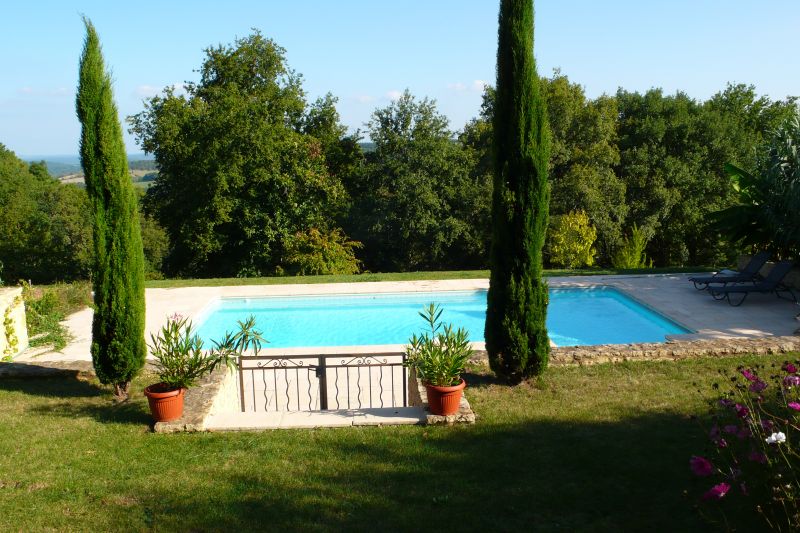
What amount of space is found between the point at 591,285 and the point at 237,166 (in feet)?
45.3

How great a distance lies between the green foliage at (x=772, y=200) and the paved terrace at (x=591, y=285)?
1.68 metres

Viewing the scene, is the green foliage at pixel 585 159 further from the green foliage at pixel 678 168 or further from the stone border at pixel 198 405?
the stone border at pixel 198 405

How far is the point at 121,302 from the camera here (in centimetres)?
735

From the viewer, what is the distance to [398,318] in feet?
49.5

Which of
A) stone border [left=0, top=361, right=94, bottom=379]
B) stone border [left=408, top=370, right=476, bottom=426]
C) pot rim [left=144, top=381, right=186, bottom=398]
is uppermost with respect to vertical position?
pot rim [left=144, top=381, right=186, bottom=398]

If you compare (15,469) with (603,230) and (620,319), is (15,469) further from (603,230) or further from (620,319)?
(603,230)

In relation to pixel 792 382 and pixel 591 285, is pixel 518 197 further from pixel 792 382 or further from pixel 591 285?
pixel 591 285

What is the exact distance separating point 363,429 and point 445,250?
21069 millimetres

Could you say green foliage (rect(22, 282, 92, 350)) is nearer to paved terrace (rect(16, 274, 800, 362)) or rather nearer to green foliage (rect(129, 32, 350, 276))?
paved terrace (rect(16, 274, 800, 362))

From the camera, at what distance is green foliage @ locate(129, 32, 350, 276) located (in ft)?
75.2

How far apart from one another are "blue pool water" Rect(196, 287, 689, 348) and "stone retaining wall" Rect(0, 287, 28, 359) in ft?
12.4

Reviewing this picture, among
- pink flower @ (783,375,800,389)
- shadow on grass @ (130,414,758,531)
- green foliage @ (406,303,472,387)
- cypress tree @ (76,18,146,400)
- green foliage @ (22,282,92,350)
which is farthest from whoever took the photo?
green foliage @ (22,282,92,350)

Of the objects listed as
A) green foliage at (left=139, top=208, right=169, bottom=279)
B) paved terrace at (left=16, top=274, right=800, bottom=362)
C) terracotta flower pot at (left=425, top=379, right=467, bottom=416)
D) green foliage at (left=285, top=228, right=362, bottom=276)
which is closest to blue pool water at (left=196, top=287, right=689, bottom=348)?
paved terrace at (left=16, top=274, right=800, bottom=362)

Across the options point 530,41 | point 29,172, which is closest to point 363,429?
point 530,41
